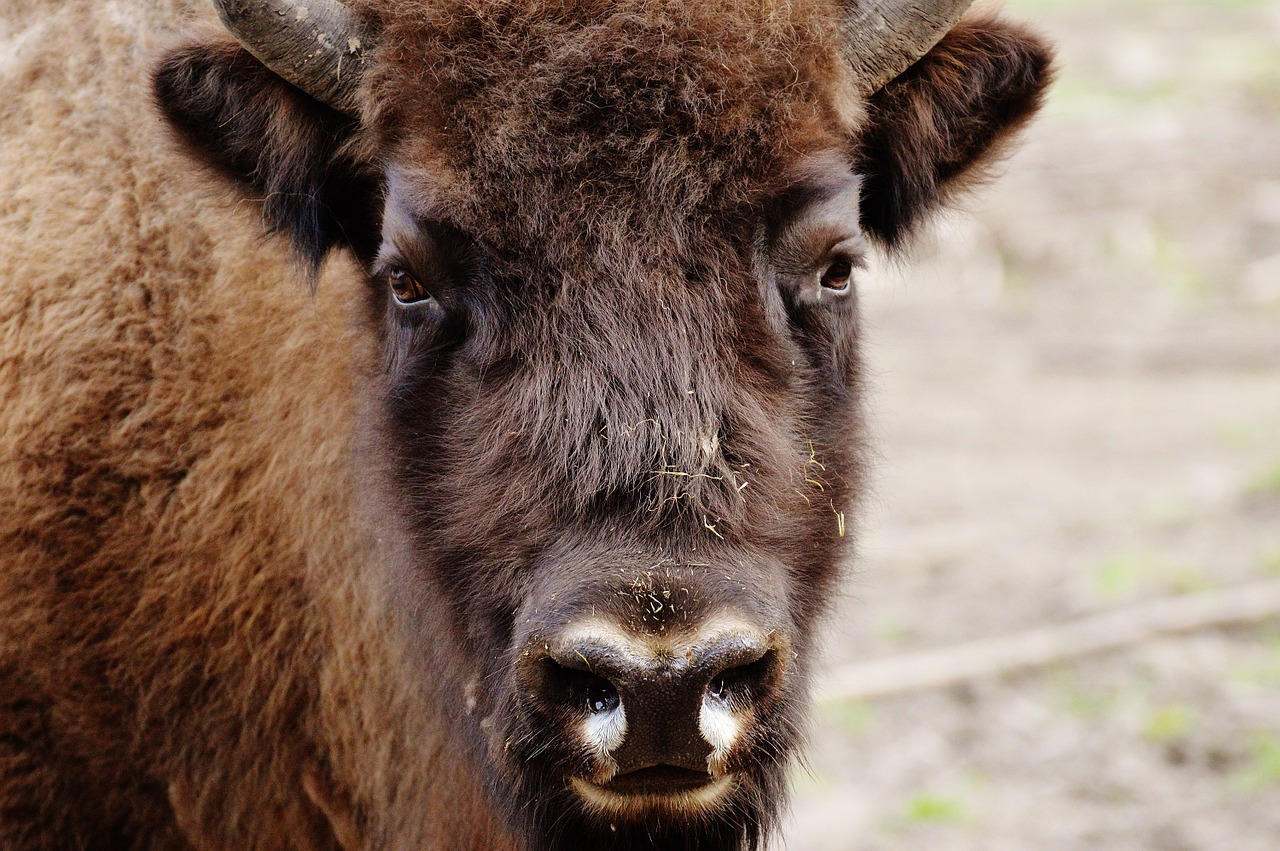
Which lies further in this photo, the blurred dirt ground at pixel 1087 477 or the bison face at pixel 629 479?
the blurred dirt ground at pixel 1087 477

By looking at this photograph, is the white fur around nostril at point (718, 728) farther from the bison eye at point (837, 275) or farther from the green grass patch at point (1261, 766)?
the green grass patch at point (1261, 766)

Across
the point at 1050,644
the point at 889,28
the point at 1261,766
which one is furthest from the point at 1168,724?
the point at 889,28

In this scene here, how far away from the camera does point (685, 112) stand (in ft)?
11.1

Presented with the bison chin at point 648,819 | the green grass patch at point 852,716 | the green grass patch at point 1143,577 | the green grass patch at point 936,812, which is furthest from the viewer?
the green grass patch at point 1143,577

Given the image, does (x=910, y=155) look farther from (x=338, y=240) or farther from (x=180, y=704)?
(x=180, y=704)

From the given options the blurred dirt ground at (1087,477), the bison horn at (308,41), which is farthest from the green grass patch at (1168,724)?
the bison horn at (308,41)

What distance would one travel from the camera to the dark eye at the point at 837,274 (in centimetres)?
378

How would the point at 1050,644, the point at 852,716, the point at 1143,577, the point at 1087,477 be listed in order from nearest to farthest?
the point at 852,716 → the point at 1050,644 → the point at 1143,577 → the point at 1087,477

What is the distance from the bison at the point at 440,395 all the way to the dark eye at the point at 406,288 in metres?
0.01

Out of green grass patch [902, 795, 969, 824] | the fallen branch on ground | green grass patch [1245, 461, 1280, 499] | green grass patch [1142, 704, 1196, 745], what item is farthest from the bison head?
green grass patch [1245, 461, 1280, 499]

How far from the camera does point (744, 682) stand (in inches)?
122

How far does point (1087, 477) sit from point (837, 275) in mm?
7870

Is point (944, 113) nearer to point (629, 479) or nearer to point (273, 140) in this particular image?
point (629, 479)

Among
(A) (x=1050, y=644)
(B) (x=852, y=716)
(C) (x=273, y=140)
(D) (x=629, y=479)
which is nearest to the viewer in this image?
(D) (x=629, y=479)
